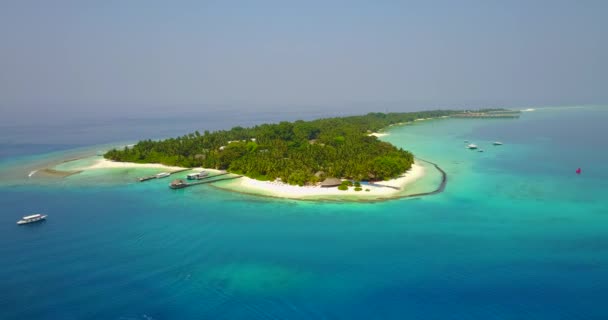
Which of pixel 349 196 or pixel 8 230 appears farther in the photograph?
pixel 349 196

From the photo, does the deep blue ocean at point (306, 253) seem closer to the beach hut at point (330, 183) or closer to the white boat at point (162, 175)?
the white boat at point (162, 175)

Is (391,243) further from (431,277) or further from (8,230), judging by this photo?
(8,230)

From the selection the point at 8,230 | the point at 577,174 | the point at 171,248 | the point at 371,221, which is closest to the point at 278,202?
the point at 371,221

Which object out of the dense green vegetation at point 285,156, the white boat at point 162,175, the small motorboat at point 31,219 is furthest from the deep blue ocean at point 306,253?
the dense green vegetation at point 285,156

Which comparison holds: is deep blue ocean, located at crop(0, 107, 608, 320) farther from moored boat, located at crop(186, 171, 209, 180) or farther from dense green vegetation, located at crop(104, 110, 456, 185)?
dense green vegetation, located at crop(104, 110, 456, 185)

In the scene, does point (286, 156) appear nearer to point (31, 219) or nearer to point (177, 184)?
point (177, 184)

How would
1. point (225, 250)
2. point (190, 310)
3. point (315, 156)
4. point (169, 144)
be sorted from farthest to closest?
point (169, 144) < point (315, 156) < point (225, 250) < point (190, 310)

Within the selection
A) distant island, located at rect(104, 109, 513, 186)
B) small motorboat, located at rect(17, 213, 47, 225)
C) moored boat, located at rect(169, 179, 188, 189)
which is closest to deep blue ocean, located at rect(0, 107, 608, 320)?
small motorboat, located at rect(17, 213, 47, 225)
